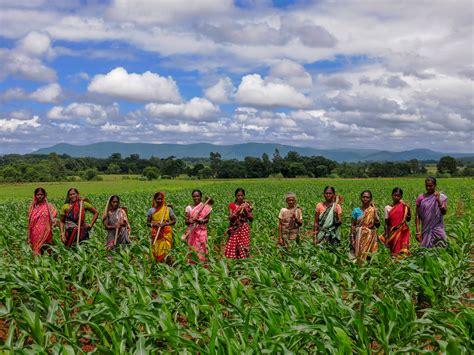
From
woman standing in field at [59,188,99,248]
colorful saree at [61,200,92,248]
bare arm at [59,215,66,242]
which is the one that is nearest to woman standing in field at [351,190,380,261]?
woman standing in field at [59,188,99,248]

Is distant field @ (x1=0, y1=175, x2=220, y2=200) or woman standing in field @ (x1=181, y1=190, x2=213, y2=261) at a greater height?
woman standing in field @ (x1=181, y1=190, x2=213, y2=261)

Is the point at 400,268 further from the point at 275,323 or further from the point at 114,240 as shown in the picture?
the point at 114,240

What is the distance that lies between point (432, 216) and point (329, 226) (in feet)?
6.57

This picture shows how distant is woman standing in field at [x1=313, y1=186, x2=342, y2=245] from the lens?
8.01 metres

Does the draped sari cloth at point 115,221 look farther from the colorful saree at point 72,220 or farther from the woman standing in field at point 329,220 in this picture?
the woman standing in field at point 329,220

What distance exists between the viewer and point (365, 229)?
7656 millimetres

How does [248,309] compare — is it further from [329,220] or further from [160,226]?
[160,226]

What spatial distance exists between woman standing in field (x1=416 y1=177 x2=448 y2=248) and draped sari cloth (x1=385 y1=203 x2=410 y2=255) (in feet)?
0.99

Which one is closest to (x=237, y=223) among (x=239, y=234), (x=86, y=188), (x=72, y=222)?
(x=239, y=234)

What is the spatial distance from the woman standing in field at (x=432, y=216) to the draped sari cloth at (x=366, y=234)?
106cm

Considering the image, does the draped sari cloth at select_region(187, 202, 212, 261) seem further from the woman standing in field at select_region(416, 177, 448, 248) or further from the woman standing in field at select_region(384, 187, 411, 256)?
the woman standing in field at select_region(416, 177, 448, 248)

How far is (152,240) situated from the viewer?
27.3 feet

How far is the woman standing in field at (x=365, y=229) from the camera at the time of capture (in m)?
7.63

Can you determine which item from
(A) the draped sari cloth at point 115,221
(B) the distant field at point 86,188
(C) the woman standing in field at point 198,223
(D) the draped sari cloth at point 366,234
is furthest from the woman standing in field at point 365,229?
(B) the distant field at point 86,188
